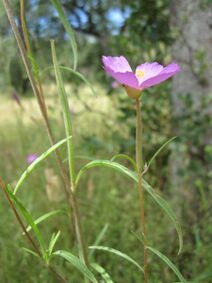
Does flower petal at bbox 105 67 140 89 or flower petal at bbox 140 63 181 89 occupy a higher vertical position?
flower petal at bbox 105 67 140 89

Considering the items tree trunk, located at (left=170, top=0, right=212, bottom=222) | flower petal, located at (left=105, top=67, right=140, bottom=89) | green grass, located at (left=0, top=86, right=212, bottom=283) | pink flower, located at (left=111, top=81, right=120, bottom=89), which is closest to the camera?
A: flower petal, located at (left=105, top=67, right=140, bottom=89)

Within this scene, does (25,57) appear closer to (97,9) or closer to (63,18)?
(63,18)

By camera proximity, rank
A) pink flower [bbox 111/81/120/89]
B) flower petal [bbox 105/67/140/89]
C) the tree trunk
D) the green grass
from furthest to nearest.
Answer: pink flower [bbox 111/81/120/89] → the tree trunk → the green grass → flower petal [bbox 105/67/140/89]

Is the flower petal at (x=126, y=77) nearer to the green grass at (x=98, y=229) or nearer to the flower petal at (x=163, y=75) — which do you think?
the flower petal at (x=163, y=75)

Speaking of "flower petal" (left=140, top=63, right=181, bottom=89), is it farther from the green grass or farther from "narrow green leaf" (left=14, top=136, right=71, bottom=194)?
the green grass

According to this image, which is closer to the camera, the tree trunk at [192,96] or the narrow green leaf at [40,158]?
the narrow green leaf at [40,158]

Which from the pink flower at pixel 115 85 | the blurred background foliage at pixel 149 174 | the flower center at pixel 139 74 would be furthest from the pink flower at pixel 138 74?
the pink flower at pixel 115 85

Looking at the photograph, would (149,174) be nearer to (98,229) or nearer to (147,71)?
(98,229)

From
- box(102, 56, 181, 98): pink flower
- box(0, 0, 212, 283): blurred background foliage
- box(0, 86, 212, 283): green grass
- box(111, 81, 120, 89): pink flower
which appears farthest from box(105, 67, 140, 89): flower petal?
box(111, 81, 120, 89): pink flower
